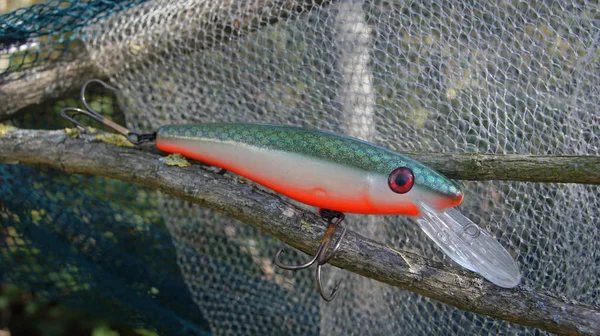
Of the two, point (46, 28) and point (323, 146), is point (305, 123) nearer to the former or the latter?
point (323, 146)

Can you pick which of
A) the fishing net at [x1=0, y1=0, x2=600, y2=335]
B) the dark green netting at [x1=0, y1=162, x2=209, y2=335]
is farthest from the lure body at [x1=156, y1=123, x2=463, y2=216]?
the dark green netting at [x1=0, y1=162, x2=209, y2=335]

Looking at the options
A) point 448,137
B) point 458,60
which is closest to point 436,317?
point 448,137

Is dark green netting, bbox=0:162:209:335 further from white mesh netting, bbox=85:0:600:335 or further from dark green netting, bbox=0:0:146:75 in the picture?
dark green netting, bbox=0:0:146:75

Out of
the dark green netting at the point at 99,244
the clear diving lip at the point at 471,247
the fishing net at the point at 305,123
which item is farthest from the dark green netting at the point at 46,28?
the clear diving lip at the point at 471,247

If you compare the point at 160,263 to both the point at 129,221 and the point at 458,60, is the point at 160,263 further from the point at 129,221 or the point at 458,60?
the point at 458,60

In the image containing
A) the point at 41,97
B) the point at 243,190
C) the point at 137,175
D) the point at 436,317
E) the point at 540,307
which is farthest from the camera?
the point at 41,97

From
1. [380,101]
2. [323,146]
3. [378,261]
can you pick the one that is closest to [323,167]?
[323,146]

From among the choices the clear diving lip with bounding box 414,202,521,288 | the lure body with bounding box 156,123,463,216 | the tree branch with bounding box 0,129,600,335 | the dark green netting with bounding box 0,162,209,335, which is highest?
the lure body with bounding box 156,123,463,216
